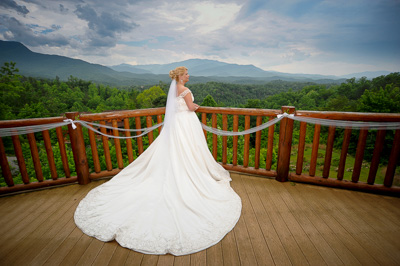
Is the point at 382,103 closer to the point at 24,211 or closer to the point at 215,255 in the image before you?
the point at 215,255

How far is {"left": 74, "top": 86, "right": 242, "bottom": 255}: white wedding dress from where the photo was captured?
176cm

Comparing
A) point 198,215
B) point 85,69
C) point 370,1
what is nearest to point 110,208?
point 198,215

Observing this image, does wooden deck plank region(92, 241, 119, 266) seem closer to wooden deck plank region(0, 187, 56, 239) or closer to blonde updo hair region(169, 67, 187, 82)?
wooden deck plank region(0, 187, 56, 239)

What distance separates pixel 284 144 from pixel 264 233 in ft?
4.50

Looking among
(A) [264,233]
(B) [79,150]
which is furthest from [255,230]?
(B) [79,150]

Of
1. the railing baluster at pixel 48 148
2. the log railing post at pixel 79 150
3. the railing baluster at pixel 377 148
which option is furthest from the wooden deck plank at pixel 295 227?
the railing baluster at pixel 48 148

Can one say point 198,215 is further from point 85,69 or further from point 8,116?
point 85,69

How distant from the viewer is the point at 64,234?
6.34 feet

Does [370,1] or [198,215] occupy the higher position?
[370,1]

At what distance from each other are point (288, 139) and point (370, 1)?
8.80 meters

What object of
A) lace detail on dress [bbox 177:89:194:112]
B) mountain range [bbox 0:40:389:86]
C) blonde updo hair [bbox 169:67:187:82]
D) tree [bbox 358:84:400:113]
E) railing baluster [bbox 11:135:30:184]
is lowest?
tree [bbox 358:84:400:113]

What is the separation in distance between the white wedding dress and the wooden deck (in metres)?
0.10

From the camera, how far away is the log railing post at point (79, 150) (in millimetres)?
2730

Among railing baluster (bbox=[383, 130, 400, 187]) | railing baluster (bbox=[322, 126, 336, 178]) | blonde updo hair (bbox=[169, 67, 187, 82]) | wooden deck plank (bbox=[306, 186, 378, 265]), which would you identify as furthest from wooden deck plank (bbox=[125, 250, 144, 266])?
railing baluster (bbox=[383, 130, 400, 187])
